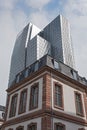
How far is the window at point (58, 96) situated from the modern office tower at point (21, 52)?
100145 mm

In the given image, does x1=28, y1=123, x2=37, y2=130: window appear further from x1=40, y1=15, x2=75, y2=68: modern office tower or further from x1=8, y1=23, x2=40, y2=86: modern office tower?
x1=8, y1=23, x2=40, y2=86: modern office tower

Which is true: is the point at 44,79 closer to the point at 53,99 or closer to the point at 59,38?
the point at 53,99

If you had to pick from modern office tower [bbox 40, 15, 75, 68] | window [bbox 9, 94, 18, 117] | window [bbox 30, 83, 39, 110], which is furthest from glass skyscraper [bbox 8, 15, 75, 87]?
window [bbox 30, 83, 39, 110]

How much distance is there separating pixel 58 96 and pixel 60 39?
346ft

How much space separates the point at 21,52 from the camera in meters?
129

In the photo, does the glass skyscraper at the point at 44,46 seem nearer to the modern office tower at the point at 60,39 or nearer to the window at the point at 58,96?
the modern office tower at the point at 60,39

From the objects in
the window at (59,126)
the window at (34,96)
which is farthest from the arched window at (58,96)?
the window at (34,96)

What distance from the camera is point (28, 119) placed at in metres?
19.5

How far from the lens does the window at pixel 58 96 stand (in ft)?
64.5

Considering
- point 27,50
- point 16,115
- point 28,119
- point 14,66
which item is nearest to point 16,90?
point 16,115

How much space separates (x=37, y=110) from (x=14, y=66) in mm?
116229

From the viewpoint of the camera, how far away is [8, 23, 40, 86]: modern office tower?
4934 inches

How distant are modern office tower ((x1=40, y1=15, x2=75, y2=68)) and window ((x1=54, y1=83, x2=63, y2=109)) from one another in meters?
92.8

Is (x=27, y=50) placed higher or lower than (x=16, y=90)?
higher
